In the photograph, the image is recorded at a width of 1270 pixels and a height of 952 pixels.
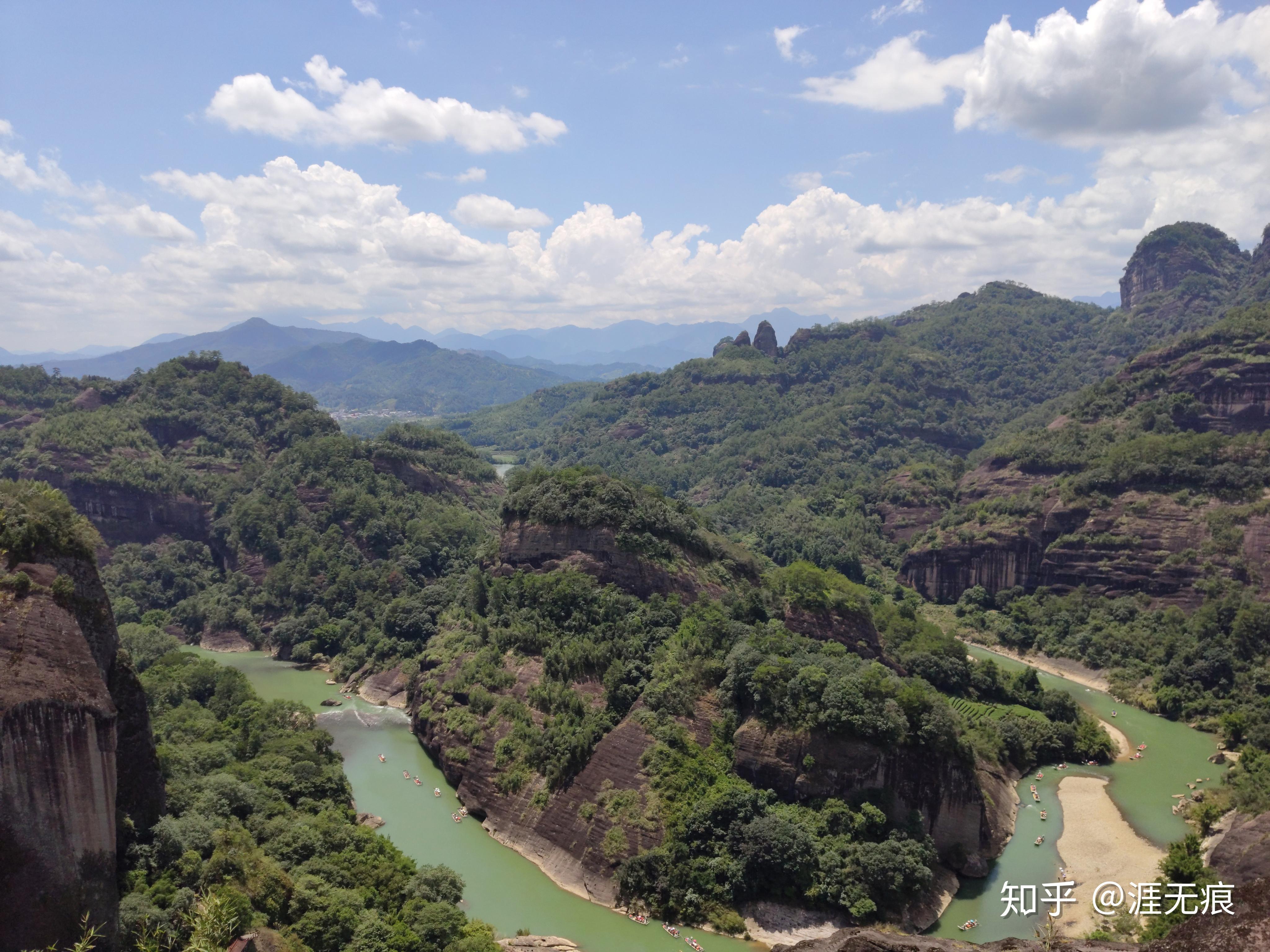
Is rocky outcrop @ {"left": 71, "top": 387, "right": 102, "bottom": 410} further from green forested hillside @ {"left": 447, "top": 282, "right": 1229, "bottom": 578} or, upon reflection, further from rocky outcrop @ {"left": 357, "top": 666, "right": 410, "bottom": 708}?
green forested hillside @ {"left": 447, "top": 282, "right": 1229, "bottom": 578}

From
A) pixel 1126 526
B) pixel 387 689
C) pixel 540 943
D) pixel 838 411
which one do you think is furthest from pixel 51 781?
pixel 838 411

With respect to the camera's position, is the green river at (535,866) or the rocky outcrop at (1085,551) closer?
the green river at (535,866)

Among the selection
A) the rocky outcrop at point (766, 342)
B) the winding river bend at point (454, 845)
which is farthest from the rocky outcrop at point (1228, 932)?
the rocky outcrop at point (766, 342)

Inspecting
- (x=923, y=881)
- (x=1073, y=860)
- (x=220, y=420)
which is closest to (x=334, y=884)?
(x=923, y=881)

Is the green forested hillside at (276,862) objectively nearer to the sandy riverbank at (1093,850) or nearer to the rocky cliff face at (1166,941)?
the rocky cliff face at (1166,941)

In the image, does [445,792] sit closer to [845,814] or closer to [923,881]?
[845,814]
